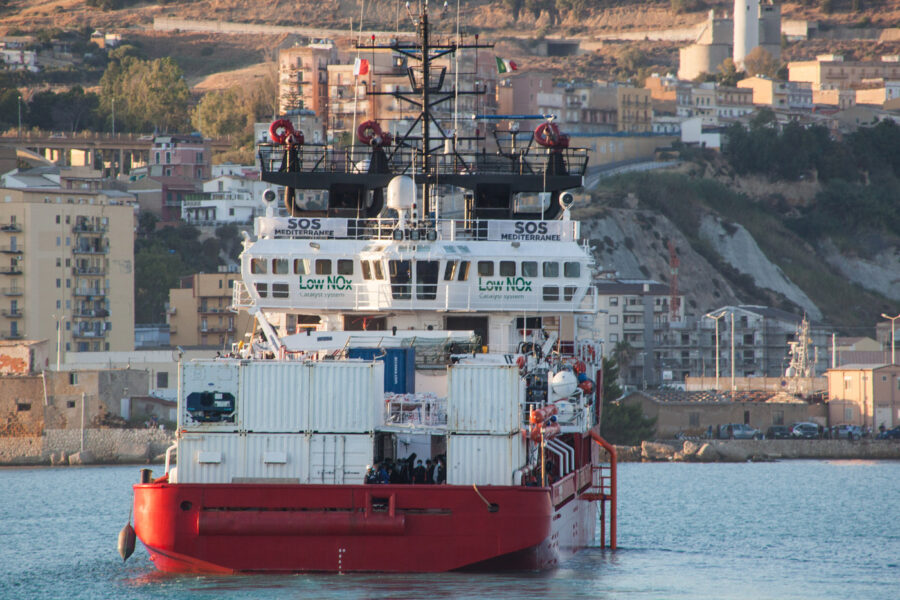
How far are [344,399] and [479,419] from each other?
2924 mm

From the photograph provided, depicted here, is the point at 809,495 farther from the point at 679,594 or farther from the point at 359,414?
the point at 359,414

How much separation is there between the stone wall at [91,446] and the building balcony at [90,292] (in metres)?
27.1

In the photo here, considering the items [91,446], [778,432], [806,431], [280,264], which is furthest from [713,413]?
[280,264]

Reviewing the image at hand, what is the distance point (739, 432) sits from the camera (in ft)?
367

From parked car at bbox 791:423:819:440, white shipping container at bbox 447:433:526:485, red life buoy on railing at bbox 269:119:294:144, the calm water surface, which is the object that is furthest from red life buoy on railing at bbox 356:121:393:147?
parked car at bbox 791:423:819:440

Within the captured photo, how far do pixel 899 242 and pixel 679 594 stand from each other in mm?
153846

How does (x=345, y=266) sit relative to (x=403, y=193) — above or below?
below

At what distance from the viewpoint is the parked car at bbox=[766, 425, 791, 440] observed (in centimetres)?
11110

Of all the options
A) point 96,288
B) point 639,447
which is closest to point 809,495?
point 639,447

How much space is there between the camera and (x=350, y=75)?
17162cm

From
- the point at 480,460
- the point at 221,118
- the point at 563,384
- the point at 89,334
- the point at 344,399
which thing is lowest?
the point at 480,460

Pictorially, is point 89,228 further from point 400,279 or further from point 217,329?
point 400,279

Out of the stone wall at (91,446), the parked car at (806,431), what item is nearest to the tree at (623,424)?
the parked car at (806,431)

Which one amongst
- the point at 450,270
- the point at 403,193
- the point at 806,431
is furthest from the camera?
the point at 806,431
